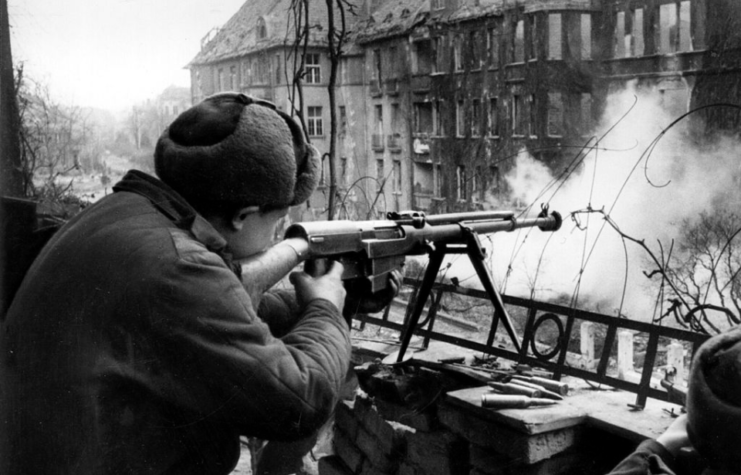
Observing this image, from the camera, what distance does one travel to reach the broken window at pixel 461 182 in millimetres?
3514

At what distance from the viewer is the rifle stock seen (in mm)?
1879

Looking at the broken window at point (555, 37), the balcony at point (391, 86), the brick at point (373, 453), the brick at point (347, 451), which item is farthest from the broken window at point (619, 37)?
the brick at point (347, 451)

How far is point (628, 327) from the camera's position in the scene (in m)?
2.70

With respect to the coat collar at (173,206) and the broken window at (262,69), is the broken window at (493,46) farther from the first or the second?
the coat collar at (173,206)

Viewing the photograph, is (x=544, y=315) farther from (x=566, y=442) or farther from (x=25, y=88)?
(x=25, y=88)

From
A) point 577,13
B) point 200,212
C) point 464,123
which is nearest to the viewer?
point 200,212

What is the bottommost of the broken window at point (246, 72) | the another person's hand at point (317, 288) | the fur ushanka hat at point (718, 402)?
the fur ushanka hat at point (718, 402)

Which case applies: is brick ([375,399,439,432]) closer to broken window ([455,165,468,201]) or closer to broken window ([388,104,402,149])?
broken window ([455,165,468,201])

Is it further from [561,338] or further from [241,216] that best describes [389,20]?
[241,216]

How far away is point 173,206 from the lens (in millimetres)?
1628

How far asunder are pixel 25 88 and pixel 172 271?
6.37 ft

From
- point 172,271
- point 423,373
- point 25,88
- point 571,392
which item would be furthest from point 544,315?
point 25,88

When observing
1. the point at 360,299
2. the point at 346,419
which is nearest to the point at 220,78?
the point at 360,299

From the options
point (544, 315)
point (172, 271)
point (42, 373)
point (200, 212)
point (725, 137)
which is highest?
point (725, 137)
